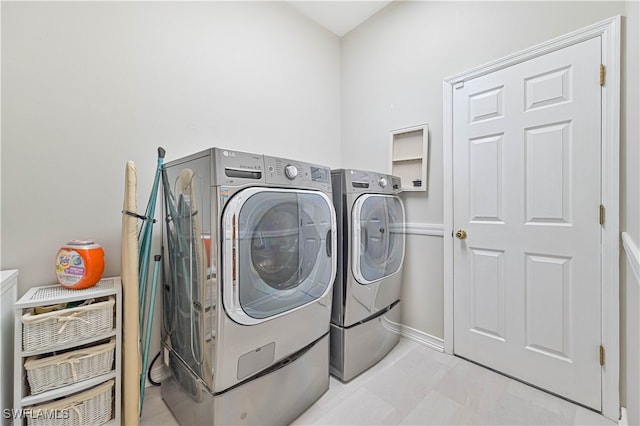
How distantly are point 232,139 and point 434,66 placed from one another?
166 cm

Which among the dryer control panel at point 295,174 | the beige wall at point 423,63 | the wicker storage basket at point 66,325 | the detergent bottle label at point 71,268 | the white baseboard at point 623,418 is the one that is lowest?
the white baseboard at point 623,418

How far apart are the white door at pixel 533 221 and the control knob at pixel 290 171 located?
4.26 ft

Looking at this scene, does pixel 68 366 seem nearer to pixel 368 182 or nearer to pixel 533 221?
pixel 368 182

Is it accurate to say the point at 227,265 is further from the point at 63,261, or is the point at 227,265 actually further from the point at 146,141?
the point at 146,141

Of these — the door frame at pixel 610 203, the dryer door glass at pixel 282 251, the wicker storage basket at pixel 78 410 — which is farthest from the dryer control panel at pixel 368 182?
the wicker storage basket at pixel 78 410

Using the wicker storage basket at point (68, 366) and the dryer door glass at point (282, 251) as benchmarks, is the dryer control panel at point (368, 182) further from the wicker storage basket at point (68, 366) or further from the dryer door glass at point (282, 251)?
the wicker storage basket at point (68, 366)

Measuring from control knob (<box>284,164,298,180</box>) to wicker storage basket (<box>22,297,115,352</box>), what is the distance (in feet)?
3.34

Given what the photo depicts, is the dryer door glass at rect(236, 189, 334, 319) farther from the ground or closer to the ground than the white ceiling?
closer to the ground

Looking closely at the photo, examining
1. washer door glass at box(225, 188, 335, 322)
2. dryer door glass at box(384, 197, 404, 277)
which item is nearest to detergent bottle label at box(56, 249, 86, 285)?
washer door glass at box(225, 188, 335, 322)

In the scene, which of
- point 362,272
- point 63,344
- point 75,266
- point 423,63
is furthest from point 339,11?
point 63,344

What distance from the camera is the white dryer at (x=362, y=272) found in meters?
1.73

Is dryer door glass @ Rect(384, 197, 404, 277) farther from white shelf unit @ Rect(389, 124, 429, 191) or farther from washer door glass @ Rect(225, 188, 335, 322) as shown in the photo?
washer door glass @ Rect(225, 188, 335, 322)

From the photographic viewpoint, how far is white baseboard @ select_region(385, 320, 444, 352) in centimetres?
210

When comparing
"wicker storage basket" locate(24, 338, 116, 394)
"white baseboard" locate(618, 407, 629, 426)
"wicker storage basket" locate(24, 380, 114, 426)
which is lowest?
"white baseboard" locate(618, 407, 629, 426)
